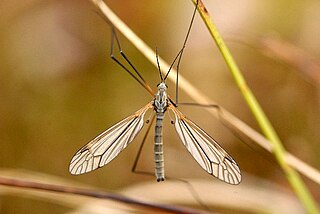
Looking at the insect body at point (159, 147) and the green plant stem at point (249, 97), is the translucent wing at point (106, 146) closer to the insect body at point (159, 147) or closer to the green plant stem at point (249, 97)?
the insect body at point (159, 147)

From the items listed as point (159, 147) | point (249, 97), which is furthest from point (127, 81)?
point (249, 97)

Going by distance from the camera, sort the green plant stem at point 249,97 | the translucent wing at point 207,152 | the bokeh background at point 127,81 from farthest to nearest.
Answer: the bokeh background at point 127,81
the translucent wing at point 207,152
the green plant stem at point 249,97

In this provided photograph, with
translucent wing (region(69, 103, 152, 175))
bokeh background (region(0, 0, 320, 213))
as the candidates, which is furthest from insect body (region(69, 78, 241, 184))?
bokeh background (region(0, 0, 320, 213))

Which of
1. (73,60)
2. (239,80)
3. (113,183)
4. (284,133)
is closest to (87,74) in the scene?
(73,60)

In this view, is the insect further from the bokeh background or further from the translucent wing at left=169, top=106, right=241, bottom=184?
the bokeh background

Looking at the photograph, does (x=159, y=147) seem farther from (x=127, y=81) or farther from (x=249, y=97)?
(x=127, y=81)

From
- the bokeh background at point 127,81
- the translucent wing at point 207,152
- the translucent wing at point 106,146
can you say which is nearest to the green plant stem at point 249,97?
the translucent wing at point 207,152
